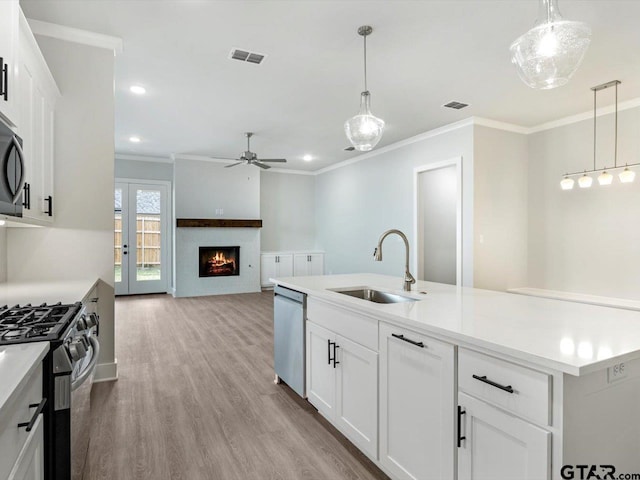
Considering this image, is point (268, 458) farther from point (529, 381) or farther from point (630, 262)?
point (630, 262)

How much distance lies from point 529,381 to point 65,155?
3556mm

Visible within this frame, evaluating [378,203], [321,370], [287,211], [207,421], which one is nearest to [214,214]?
[287,211]

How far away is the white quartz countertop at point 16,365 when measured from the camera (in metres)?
0.89

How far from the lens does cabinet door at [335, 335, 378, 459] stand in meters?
1.96

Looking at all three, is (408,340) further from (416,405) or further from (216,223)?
(216,223)

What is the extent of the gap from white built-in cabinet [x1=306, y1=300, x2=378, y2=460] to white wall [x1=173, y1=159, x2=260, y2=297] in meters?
5.58

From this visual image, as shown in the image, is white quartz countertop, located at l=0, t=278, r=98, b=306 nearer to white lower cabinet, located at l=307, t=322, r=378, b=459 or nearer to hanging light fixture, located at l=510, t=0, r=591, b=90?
white lower cabinet, located at l=307, t=322, r=378, b=459

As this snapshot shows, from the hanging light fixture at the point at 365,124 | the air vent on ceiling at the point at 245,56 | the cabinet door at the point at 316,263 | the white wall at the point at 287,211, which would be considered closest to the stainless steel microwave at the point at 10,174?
the air vent on ceiling at the point at 245,56

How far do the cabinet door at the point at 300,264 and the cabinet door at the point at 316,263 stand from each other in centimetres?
Answer: 11

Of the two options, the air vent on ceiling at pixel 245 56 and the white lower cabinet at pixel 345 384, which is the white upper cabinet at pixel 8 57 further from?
the white lower cabinet at pixel 345 384

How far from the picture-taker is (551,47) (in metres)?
1.78

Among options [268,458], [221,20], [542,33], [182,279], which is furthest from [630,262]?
[182,279]

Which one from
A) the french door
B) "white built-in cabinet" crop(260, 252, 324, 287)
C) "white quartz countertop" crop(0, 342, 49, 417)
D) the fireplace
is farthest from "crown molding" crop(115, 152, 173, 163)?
"white quartz countertop" crop(0, 342, 49, 417)

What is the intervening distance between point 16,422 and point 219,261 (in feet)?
23.7
